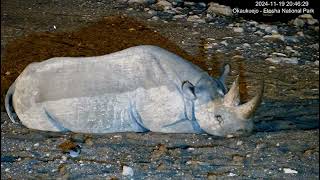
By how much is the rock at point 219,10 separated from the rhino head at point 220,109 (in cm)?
502

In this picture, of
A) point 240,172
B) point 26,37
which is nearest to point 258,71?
point 240,172

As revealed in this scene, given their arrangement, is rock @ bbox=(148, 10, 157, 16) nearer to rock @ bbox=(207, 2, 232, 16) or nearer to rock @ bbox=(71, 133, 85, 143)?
rock @ bbox=(207, 2, 232, 16)

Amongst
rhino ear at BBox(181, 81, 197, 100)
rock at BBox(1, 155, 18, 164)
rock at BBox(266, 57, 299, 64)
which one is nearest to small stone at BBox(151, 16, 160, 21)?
rock at BBox(266, 57, 299, 64)

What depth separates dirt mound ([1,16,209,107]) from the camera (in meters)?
7.59

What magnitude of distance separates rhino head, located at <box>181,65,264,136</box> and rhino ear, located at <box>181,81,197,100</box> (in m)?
0.02

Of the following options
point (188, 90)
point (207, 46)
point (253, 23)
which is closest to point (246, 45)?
point (207, 46)

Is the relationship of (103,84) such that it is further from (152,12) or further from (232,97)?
(152,12)

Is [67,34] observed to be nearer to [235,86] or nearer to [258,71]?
[258,71]

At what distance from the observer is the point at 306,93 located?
22.0 feet

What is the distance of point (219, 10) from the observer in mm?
10008

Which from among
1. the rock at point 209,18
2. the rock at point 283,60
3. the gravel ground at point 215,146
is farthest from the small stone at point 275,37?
the rock at point 209,18

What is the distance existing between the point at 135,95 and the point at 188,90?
0.59m

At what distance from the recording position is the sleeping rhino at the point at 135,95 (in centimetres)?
509

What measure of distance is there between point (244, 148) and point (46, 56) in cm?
381
